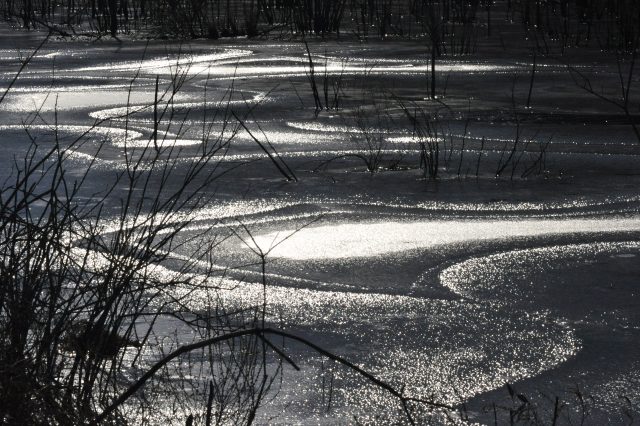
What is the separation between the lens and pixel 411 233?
365 centimetres

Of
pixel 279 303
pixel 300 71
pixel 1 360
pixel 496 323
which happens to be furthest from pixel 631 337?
pixel 300 71

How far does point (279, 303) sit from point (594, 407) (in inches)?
35.0

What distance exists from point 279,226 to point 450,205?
645 millimetres

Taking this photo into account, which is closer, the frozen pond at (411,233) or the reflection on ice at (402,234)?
the frozen pond at (411,233)

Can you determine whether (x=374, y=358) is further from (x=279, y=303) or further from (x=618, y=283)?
(x=618, y=283)

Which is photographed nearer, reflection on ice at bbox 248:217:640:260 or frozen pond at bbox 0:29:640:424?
frozen pond at bbox 0:29:640:424

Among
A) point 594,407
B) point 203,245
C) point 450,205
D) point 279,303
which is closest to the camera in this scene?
point 594,407

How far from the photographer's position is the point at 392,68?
814 cm

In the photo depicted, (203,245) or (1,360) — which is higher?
(1,360)

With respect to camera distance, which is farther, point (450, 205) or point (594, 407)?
point (450, 205)

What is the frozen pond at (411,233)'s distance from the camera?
2.44 m

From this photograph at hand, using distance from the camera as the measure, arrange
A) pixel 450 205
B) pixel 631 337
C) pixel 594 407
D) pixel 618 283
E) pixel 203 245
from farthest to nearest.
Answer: pixel 450 205 → pixel 203 245 → pixel 618 283 → pixel 631 337 → pixel 594 407

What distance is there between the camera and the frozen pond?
244cm

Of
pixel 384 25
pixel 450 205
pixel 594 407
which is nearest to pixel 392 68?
pixel 384 25
